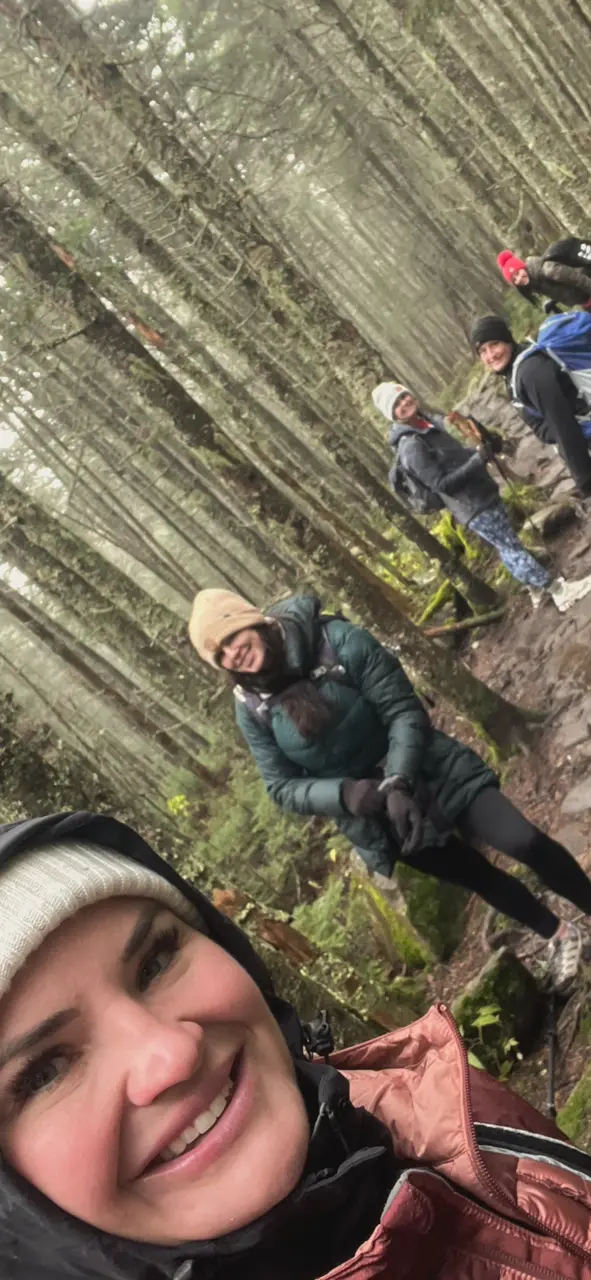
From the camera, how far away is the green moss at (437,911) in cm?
608

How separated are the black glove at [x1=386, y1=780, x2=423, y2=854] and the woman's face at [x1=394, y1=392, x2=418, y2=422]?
4278 mm

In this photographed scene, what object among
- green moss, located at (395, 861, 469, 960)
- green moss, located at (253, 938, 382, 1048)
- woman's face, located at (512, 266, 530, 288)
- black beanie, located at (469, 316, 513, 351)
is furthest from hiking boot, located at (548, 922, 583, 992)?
woman's face, located at (512, 266, 530, 288)

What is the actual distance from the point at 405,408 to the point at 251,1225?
6360 millimetres

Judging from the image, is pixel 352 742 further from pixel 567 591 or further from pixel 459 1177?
pixel 567 591

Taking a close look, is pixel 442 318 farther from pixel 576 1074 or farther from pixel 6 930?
pixel 6 930

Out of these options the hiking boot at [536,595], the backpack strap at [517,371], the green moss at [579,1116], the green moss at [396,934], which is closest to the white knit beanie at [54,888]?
the green moss at [579,1116]

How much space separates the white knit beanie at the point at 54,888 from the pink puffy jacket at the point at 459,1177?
2.21ft

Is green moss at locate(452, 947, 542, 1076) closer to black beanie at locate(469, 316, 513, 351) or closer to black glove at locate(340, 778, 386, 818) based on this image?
black glove at locate(340, 778, 386, 818)

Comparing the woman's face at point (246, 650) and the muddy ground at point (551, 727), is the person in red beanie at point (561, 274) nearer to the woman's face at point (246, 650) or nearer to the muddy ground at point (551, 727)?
the muddy ground at point (551, 727)

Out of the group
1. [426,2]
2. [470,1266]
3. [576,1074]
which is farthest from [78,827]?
[426,2]

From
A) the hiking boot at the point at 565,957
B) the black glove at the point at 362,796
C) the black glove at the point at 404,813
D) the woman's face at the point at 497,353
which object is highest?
the woman's face at the point at 497,353

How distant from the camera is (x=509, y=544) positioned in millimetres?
7070

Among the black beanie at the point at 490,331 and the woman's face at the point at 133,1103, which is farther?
the black beanie at the point at 490,331

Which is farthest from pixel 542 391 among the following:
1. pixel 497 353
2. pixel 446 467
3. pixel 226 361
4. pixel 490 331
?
pixel 226 361
